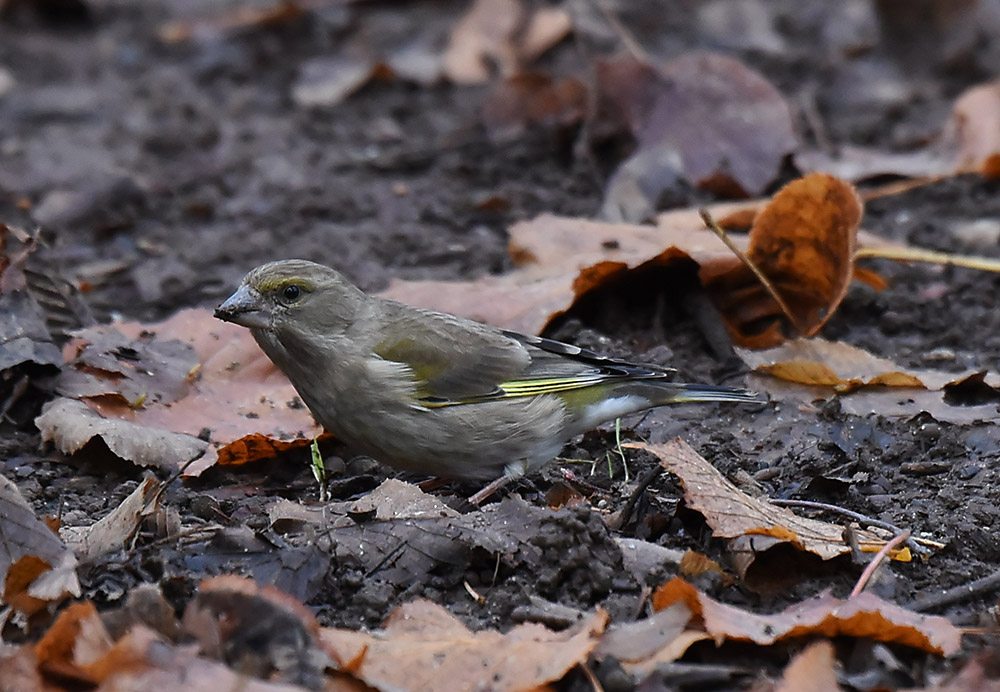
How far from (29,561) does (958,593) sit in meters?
2.58

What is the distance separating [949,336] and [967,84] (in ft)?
13.4

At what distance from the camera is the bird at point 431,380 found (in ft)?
17.1

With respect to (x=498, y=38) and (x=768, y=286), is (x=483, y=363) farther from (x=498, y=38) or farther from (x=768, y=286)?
(x=498, y=38)

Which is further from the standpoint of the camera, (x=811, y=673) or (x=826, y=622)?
(x=826, y=622)

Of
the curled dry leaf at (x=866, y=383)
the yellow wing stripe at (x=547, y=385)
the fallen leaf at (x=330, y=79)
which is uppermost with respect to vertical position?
the fallen leaf at (x=330, y=79)

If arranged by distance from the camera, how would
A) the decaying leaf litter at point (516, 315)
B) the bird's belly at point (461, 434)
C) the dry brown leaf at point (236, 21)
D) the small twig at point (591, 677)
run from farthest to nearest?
the dry brown leaf at point (236, 21) → the bird's belly at point (461, 434) → the decaying leaf litter at point (516, 315) → the small twig at point (591, 677)

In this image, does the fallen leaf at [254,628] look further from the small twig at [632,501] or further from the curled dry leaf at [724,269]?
the curled dry leaf at [724,269]

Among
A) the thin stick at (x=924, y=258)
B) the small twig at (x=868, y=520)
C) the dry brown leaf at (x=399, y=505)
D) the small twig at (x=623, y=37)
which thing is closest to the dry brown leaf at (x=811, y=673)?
the small twig at (x=868, y=520)

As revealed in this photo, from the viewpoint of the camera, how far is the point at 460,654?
3633 millimetres

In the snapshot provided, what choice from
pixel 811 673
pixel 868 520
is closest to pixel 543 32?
pixel 868 520

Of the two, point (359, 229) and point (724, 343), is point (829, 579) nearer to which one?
point (724, 343)

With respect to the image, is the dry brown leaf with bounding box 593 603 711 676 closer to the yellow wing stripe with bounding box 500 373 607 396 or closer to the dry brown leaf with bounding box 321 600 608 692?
the dry brown leaf with bounding box 321 600 608 692

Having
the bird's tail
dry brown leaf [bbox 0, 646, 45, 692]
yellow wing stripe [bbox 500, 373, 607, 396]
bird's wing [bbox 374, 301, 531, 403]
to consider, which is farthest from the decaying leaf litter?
bird's wing [bbox 374, 301, 531, 403]

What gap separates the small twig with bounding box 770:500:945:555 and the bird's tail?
0.72 m
